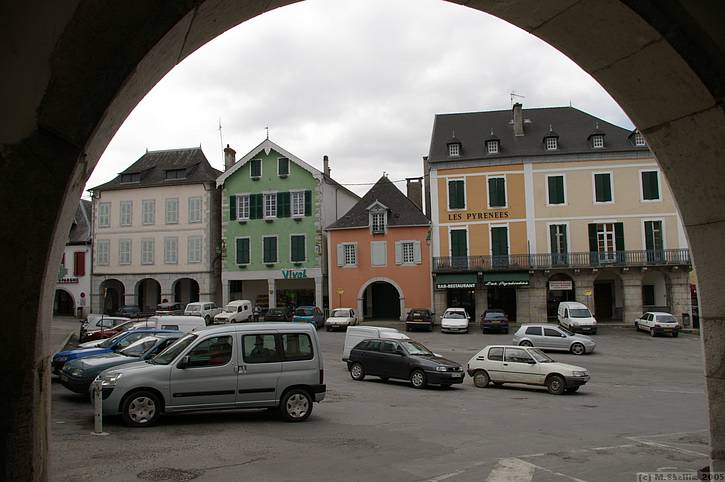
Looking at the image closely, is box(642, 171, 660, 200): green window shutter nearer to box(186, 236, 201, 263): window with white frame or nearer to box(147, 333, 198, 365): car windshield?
box(186, 236, 201, 263): window with white frame

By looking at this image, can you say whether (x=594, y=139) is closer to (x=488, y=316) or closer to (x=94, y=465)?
(x=488, y=316)

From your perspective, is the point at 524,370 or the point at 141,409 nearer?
the point at 141,409

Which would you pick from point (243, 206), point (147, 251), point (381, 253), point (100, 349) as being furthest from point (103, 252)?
point (100, 349)

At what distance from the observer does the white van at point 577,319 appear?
33281 mm

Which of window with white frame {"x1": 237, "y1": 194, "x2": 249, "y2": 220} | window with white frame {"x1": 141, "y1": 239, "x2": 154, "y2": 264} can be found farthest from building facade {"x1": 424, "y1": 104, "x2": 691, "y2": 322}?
window with white frame {"x1": 141, "y1": 239, "x2": 154, "y2": 264}

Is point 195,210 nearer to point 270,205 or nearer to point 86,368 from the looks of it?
point 270,205

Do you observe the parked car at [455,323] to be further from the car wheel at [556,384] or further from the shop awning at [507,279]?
the car wheel at [556,384]

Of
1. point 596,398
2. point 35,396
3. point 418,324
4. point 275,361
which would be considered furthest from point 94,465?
point 418,324

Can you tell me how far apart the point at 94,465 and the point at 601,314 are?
41.3 meters

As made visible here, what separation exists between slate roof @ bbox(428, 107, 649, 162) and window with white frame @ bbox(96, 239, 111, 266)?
27.9m

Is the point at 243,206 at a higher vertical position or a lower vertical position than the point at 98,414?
higher

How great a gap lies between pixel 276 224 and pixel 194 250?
23.6 ft

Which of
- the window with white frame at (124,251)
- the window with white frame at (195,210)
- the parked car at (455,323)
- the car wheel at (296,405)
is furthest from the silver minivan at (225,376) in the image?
Result: the window with white frame at (124,251)

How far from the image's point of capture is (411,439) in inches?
403
